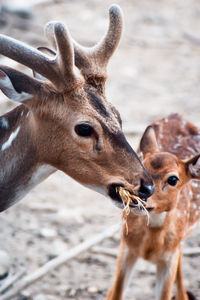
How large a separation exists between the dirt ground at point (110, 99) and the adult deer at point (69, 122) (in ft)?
5.58

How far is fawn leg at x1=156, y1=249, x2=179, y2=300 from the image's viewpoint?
4.92 m

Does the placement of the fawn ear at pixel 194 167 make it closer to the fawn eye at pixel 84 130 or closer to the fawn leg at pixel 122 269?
the fawn leg at pixel 122 269

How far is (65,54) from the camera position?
3840mm

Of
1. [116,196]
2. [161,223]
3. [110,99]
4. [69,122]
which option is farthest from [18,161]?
[110,99]

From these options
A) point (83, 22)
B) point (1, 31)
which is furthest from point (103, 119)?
point (83, 22)

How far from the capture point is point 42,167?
13.7ft

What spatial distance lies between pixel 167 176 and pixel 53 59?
1.30m

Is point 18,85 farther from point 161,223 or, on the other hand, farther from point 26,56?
point 161,223

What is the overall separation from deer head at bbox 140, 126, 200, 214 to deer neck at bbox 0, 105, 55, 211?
2.74 ft

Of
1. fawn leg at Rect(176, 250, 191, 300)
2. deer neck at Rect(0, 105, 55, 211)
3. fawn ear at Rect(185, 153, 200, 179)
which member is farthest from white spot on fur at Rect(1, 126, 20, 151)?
fawn leg at Rect(176, 250, 191, 300)

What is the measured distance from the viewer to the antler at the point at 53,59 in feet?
12.5

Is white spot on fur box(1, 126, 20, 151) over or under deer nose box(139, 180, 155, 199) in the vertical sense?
over

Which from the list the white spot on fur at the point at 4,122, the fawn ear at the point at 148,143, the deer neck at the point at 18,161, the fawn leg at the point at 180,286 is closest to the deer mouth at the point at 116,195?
the deer neck at the point at 18,161

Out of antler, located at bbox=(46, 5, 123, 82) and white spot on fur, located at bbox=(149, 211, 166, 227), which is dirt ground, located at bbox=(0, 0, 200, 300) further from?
antler, located at bbox=(46, 5, 123, 82)
